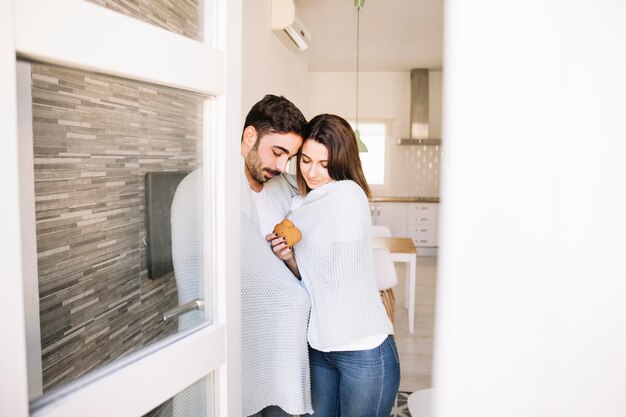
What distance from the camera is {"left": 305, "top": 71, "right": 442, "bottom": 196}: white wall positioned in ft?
25.0

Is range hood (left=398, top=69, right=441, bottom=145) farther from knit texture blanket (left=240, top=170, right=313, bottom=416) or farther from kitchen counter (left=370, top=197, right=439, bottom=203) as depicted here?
knit texture blanket (left=240, top=170, right=313, bottom=416)

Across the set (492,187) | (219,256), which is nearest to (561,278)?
(492,187)

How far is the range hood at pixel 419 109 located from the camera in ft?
23.8

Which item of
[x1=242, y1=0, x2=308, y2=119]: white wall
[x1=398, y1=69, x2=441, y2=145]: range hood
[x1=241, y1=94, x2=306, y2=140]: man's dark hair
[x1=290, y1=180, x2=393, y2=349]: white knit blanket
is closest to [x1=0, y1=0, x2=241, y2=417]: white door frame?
[x1=290, y1=180, x2=393, y2=349]: white knit blanket

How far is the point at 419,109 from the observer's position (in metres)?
7.25

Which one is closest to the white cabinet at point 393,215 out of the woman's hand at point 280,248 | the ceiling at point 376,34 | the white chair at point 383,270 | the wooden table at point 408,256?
the ceiling at point 376,34

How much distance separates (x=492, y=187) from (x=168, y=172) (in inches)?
26.2

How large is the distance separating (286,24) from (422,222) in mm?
4494

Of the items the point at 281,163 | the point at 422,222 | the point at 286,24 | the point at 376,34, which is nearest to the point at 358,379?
the point at 281,163

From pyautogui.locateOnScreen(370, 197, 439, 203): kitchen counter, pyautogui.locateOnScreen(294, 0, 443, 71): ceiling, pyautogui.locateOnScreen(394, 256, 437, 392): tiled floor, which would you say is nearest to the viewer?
pyautogui.locateOnScreen(394, 256, 437, 392): tiled floor

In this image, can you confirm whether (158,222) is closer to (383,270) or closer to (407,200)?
(383,270)

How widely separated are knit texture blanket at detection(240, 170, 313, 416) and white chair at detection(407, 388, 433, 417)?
46.0 inches

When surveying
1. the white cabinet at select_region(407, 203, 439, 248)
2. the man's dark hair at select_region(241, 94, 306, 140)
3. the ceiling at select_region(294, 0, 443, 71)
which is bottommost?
the white cabinet at select_region(407, 203, 439, 248)

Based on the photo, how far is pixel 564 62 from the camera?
29.8 inches
